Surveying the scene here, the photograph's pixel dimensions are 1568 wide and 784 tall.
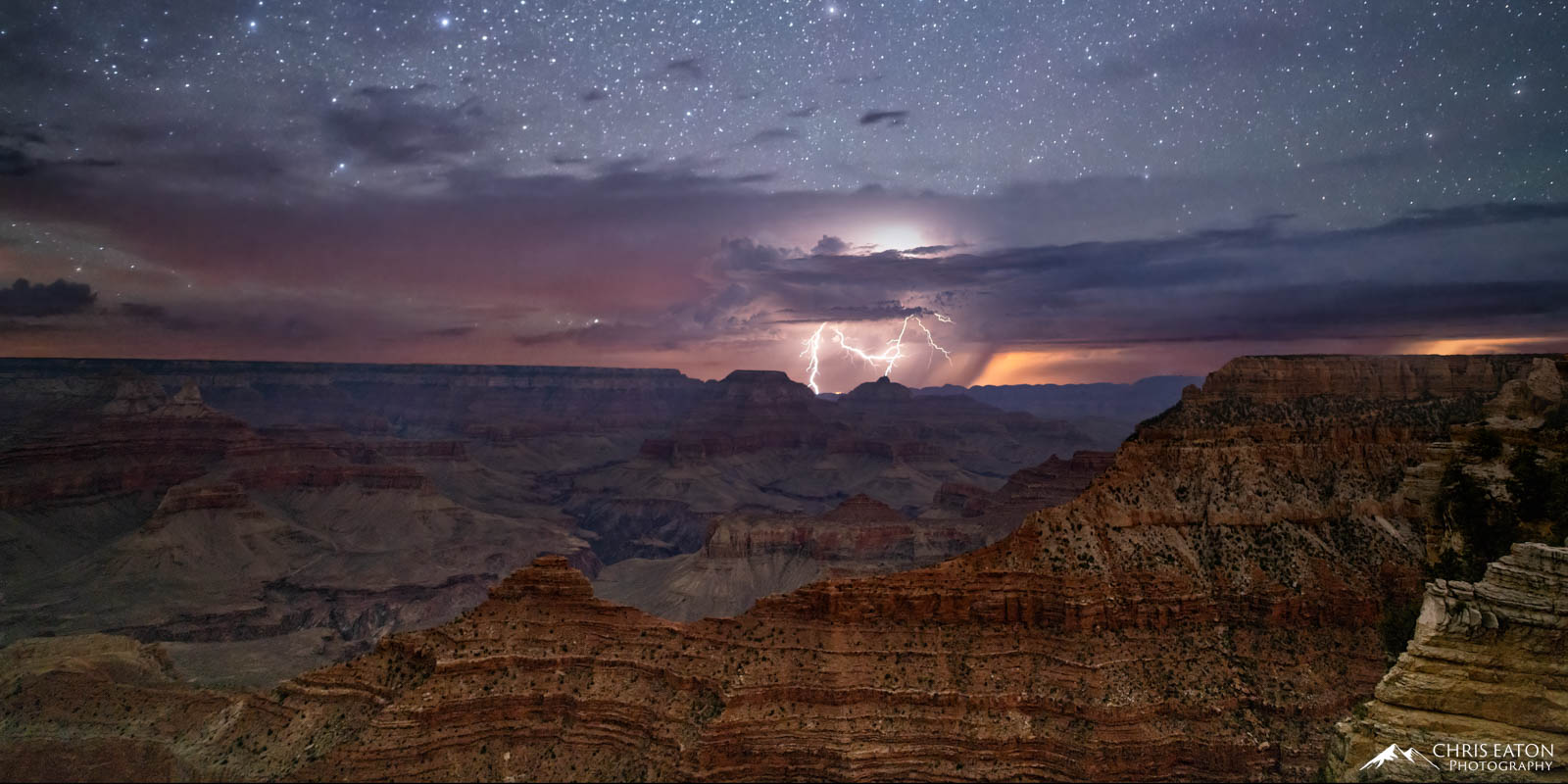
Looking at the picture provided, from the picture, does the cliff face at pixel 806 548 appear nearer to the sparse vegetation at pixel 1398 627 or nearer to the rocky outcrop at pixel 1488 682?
the sparse vegetation at pixel 1398 627

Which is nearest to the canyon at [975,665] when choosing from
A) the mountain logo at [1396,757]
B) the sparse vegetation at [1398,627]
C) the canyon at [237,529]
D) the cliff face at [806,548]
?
the sparse vegetation at [1398,627]

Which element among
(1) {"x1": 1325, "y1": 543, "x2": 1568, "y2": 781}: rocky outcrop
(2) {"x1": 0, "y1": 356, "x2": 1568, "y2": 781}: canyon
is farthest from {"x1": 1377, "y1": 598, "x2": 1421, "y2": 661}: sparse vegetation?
(1) {"x1": 1325, "y1": 543, "x2": 1568, "y2": 781}: rocky outcrop

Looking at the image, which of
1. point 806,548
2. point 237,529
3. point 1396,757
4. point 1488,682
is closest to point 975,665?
point 1396,757

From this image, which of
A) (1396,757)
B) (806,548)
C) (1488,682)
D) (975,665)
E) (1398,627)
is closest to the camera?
(1488,682)

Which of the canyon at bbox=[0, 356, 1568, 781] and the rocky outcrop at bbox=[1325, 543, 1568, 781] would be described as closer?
the rocky outcrop at bbox=[1325, 543, 1568, 781]

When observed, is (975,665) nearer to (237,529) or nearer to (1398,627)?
(1398,627)

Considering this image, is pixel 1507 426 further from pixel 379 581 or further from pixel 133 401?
pixel 133 401

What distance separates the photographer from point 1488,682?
20078mm

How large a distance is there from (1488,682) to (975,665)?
74.6ft

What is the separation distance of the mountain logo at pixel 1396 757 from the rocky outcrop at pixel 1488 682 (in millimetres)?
93

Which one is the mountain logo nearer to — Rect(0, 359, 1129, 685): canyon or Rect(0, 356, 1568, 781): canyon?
Rect(0, 356, 1568, 781): canyon

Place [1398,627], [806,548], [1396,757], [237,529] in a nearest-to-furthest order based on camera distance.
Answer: [1396,757]
[1398,627]
[806,548]
[237,529]

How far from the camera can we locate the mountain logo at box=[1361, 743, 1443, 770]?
20.5m

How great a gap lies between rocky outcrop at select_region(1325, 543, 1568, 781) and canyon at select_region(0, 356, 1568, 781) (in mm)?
17357
